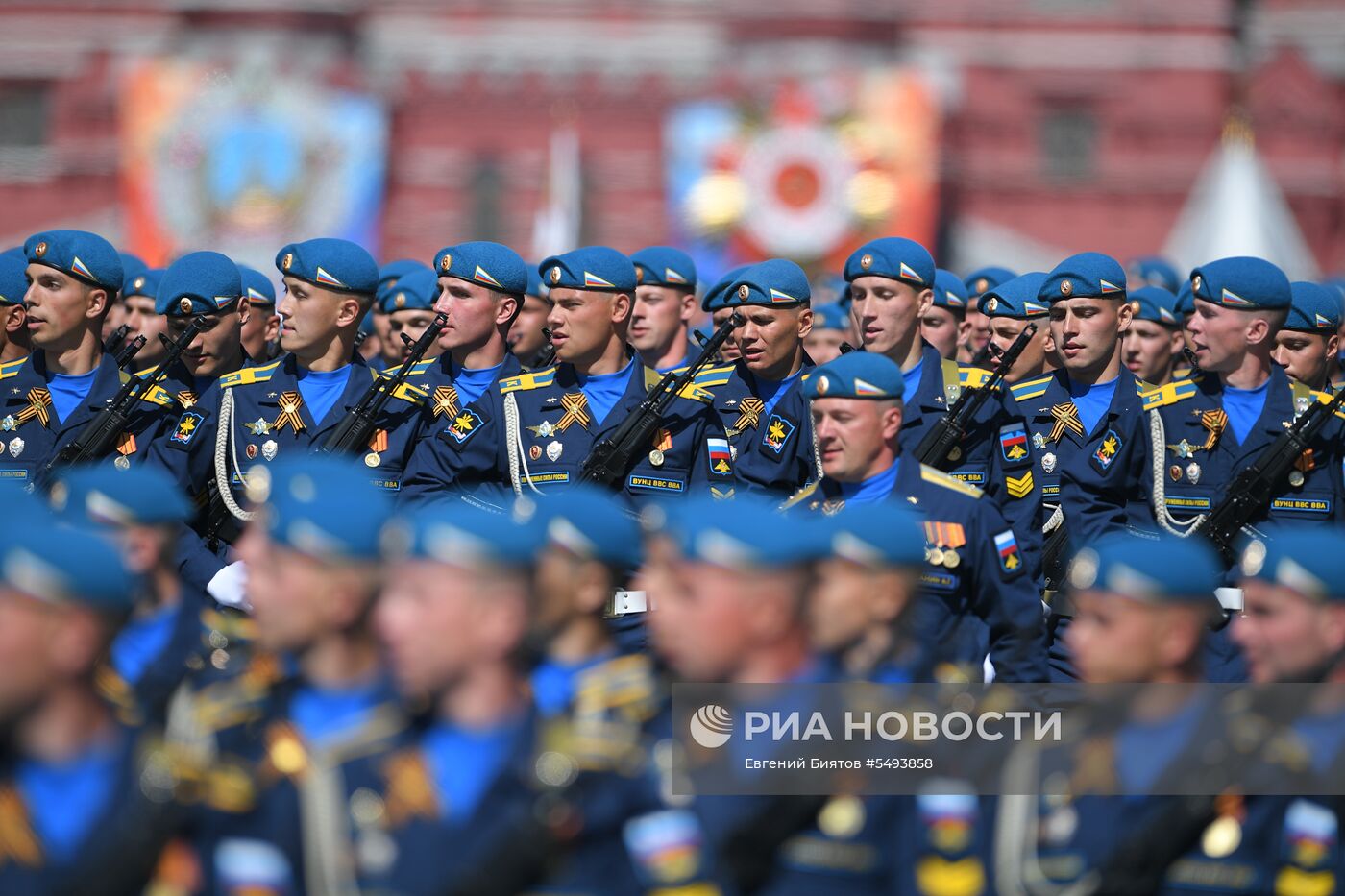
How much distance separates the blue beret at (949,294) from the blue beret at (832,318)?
31.9 inches

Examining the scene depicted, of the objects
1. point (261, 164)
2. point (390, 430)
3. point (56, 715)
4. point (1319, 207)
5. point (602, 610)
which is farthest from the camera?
point (1319, 207)

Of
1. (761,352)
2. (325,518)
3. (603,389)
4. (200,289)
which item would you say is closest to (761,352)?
(761,352)

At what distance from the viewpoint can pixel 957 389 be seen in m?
8.91

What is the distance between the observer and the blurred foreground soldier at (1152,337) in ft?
34.9

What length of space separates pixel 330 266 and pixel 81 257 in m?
1.12

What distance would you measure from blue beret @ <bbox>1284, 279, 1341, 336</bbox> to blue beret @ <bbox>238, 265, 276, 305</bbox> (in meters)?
4.67

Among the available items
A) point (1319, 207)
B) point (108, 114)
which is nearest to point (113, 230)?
point (108, 114)

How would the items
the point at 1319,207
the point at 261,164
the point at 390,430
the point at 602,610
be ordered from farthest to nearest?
the point at 1319,207
the point at 261,164
the point at 390,430
the point at 602,610

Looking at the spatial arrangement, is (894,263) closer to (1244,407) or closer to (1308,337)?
(1244,407)

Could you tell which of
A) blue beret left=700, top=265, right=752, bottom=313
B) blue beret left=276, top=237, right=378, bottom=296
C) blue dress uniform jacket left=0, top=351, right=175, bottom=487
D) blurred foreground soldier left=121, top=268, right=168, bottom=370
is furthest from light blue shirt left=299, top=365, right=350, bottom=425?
blurred foreground soldier left=121, top=268, right=168, bottom=370

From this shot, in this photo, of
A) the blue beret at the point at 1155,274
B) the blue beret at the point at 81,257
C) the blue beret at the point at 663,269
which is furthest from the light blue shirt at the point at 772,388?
the blue beret at the point at 1155,274

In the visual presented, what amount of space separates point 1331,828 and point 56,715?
2.77 meters

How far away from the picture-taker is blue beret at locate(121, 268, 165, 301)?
1081cm

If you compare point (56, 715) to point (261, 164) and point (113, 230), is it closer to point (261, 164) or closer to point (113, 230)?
point (261, 164)
